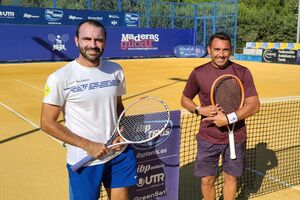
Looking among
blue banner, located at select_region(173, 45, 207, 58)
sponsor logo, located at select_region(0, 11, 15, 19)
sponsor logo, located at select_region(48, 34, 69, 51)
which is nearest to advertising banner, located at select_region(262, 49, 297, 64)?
blue banner, located at select_region(173, 45, 207, 58)

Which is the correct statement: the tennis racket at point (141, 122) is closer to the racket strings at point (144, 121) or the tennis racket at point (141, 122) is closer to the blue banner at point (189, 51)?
the racket strings at point (144, 121)

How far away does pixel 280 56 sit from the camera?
3262 centimetres

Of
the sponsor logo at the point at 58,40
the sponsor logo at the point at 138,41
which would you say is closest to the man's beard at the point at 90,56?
the sponsor logo at the point at 58,40

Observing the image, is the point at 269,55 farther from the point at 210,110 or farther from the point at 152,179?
the point at 210,110

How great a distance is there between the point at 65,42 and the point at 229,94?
93.0ft

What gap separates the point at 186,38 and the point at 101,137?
120ft

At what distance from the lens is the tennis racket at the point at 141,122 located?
3336 millimetres

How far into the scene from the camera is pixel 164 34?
121 ft

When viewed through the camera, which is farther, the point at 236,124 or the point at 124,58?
the point at 124,58

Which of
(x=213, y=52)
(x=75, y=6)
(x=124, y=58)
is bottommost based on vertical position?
(x=124, y=58)

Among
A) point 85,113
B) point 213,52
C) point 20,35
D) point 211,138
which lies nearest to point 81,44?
point 85,113

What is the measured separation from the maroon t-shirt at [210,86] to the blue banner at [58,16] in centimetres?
2858

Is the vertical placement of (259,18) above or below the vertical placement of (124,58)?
above

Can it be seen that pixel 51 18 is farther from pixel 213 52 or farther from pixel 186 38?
pixel 213 52
